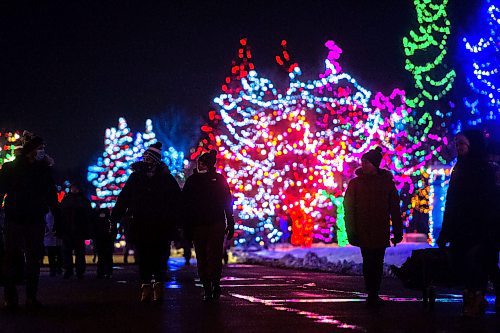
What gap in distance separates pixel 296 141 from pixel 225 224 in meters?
29.5

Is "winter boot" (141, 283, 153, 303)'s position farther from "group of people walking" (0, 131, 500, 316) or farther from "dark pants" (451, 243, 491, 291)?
"dark pants" (451, 243, 491, 291)

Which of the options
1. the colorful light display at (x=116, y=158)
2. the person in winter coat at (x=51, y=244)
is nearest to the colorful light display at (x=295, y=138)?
the person in winter coat at (x=51, y=244)

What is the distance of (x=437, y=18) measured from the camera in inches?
2055

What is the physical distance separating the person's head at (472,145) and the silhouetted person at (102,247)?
1280cm

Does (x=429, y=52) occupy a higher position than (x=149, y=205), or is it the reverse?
(x=429, y=52)

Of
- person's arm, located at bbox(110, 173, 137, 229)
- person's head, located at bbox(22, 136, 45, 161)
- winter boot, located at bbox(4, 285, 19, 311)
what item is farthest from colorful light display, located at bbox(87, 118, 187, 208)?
winter boot, located at bbox(4, 285, 19, 311)

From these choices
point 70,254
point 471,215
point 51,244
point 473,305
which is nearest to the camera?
point 473,305

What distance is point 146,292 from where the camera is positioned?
13461 millimetres

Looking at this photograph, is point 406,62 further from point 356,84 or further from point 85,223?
point 85,223

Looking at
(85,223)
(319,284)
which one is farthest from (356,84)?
(319,284)

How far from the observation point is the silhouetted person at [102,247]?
75.5ft

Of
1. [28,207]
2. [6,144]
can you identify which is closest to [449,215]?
[28,207]

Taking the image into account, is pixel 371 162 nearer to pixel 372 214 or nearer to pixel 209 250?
pixel 372 214

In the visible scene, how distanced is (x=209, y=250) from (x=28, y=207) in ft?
8.02
